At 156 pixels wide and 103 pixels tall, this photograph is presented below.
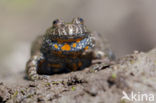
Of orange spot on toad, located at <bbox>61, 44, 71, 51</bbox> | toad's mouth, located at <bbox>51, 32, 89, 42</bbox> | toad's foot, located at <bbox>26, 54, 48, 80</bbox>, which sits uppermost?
toad's mouth, located at <bbox>51, 32, 89, 42</bbox>

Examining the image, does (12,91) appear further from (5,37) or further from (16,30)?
(16,30)

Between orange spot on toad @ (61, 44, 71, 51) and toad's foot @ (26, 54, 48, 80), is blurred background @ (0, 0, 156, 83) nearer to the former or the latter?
toad's foot @ (26, 54, 48, 80)

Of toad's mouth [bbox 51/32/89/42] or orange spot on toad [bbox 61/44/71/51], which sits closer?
toad's mouth [bbox 51/32/89/42]

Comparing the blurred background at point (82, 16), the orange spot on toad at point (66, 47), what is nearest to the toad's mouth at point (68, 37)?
the orange spot on toad at point (66, 47)

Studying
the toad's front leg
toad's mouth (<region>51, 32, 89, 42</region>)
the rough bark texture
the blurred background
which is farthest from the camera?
the blurred background

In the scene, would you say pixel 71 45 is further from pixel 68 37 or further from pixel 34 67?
pixel 34 67

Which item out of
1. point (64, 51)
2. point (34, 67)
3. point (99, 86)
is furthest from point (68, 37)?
point (99, 86)

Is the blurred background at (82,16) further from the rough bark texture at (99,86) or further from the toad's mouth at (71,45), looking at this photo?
the rough bark texture at (99,86)

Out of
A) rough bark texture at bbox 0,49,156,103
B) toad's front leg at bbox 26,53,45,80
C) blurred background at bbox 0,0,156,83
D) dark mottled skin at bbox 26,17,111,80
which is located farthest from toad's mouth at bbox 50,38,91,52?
blurred background at bbox 0,0,156,83
